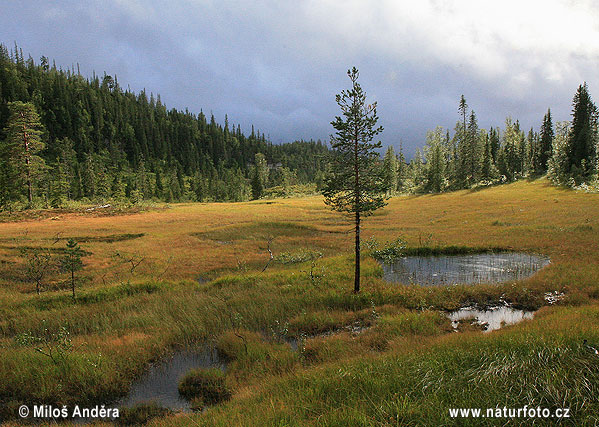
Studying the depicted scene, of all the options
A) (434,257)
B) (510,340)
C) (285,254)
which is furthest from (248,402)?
(434,257)

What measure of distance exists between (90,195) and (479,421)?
12258 cm

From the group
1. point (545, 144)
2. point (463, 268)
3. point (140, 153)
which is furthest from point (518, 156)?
point (140, 153)

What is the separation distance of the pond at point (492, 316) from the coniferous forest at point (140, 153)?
25.5 ft

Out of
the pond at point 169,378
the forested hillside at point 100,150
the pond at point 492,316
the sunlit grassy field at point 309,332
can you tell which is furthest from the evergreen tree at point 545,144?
the pond at point 169,378

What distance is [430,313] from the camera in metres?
12.7

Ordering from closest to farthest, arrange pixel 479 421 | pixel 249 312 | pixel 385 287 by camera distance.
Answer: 1. pixel 479 421
2. pixel 249 312
3. pixel 385 287

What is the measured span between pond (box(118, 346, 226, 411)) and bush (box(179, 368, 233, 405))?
10.4 inches

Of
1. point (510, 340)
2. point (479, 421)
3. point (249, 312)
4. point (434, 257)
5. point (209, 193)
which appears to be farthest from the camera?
point (209, 193)

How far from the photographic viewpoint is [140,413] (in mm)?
7289

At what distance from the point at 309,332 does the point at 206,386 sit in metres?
4.86

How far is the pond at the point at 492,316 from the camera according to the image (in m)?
→ 12.0

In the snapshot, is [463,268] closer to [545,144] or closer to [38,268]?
[38,268]

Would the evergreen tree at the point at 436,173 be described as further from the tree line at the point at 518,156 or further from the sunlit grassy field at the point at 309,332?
the sunlit grassy field at the point at 309,332

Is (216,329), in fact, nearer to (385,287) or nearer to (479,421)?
(385,287)
